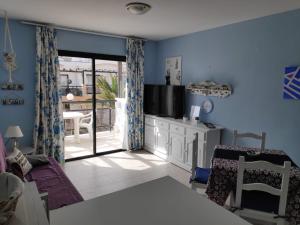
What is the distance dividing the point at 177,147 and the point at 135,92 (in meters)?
1.56

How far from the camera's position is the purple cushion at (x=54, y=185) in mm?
2061

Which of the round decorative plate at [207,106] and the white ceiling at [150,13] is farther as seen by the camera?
the round decorative plate at [207,106]

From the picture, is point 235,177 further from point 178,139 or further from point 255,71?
point 178,139

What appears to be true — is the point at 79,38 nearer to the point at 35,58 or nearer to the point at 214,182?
the point at 35,58

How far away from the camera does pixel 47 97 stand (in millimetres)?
3781

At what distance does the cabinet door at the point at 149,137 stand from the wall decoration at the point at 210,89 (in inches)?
49.2

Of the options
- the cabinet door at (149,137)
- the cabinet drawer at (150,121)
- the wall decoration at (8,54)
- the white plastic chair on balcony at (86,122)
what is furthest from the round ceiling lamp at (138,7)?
the white plastic chair on balcony at (86,122)

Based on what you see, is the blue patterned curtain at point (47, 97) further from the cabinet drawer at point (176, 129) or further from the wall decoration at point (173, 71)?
the wall decoration at point (173, 71)

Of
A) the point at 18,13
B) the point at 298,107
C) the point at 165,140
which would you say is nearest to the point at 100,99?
the point at 165,140

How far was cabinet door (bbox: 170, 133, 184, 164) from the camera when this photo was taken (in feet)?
13.1

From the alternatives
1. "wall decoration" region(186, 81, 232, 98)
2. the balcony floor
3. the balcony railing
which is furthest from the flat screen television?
the balcony floor

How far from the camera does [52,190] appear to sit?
225 centimetres

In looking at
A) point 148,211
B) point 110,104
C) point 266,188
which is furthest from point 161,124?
point 148,211

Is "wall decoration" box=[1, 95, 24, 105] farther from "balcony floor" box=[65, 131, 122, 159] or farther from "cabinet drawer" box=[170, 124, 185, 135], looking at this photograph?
"cabinet drawer" box=[170, 124, 185, 135]
